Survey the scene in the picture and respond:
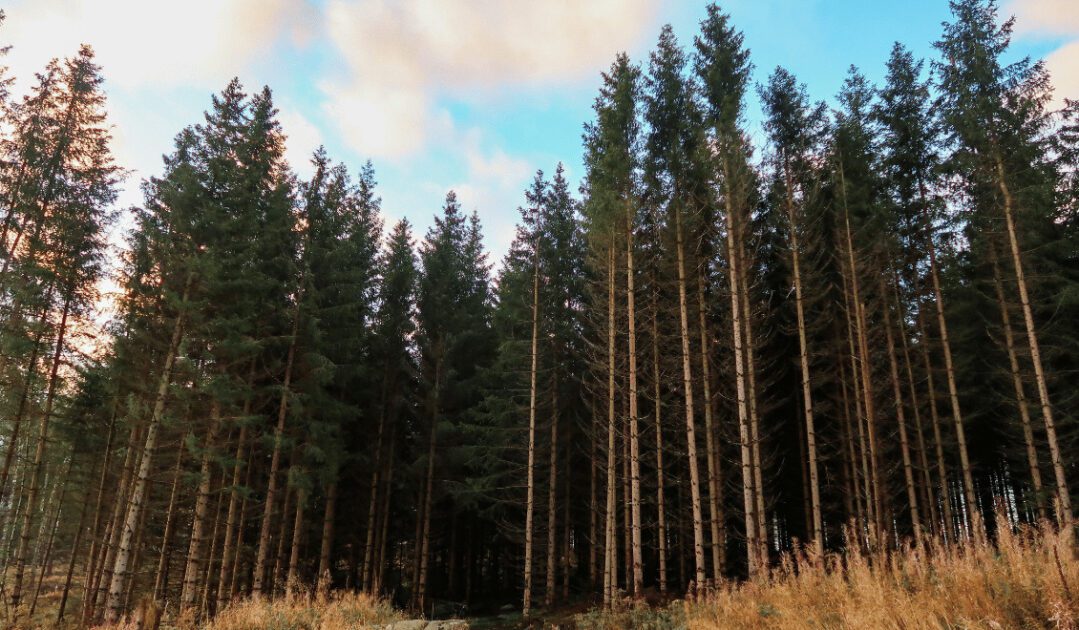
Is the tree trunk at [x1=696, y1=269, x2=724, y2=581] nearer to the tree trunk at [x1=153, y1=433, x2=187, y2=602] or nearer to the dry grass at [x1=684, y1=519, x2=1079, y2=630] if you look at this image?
the dry grass at [x1=684, y1=519, x2=1079, y2=630]

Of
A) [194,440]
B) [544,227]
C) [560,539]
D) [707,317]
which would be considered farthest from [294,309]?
[560,539]

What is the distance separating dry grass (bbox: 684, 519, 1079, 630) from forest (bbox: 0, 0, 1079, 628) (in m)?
4.31

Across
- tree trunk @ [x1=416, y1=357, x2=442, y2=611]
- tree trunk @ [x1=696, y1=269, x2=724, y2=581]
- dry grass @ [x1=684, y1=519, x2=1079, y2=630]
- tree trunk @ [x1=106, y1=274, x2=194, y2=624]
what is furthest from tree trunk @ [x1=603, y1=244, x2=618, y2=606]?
tree trunk @ [x1=106, y1=274, x2=194, y2=624]

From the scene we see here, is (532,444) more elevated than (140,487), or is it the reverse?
(532,444)

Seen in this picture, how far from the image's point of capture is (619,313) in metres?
17.2

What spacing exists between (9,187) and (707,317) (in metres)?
20.8

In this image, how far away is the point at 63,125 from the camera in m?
15.5

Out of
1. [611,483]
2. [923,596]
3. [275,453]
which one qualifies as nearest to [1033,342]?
[611,483]

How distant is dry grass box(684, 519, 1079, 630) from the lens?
4.70 m

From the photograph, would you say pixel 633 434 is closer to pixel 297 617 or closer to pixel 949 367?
pixel 297 617

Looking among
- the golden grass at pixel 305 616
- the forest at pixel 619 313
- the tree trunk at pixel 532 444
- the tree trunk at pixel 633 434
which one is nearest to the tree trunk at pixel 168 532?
the forest at pixel 619 313

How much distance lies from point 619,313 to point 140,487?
1371cm

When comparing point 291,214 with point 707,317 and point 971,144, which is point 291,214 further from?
point 971,144

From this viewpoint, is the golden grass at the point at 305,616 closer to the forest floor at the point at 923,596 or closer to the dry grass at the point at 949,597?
the forest floor at the point at 923,596
